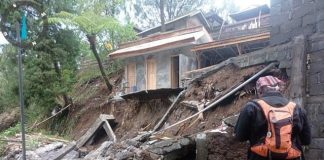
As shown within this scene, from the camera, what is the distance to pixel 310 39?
5.66 meters

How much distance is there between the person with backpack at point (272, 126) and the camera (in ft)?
11.0

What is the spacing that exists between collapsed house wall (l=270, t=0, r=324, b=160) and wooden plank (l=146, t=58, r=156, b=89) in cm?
1267

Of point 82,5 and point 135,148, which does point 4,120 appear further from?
point 135,148

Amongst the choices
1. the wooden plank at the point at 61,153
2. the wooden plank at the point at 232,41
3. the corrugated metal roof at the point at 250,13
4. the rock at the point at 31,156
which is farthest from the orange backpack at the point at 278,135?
the corrugated metal roof at the point at 250,13

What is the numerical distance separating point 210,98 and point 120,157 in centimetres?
246

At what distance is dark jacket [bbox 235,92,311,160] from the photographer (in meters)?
3.46

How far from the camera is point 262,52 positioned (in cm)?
678

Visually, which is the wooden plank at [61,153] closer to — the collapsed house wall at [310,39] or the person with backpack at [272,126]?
the collapsed house wall at [310,39]

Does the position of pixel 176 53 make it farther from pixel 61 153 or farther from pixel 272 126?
pixel 272 126

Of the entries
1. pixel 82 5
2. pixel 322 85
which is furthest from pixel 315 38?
pixel 82 5

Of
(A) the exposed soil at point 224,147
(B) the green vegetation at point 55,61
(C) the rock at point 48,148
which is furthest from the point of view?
(B) the green vegetation at point 55,61

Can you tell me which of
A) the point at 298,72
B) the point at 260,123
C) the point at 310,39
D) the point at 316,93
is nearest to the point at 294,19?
the point at 310,39

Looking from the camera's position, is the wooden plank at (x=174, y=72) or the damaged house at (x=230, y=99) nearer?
the damaged house at (x=230, y=99)

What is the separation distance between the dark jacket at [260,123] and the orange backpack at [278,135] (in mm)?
60
